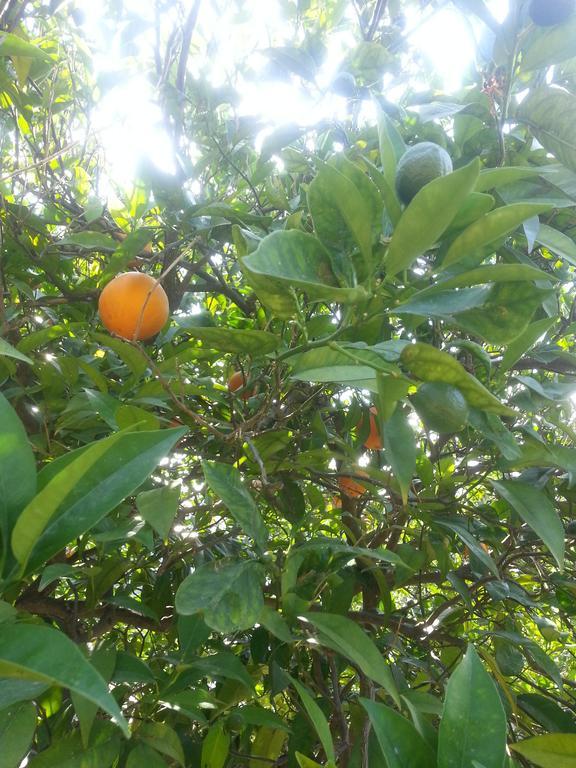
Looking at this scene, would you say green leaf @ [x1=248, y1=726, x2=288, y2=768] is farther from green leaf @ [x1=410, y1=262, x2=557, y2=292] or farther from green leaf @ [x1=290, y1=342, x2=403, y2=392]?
green leaf @ [x1=410, y1=262, x2=557, y2=292]

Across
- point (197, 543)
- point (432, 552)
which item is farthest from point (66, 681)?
point (432, 552)

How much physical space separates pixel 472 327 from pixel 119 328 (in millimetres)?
705

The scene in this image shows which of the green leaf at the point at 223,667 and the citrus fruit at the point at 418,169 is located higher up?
the citrus fruit at the point at 418,169

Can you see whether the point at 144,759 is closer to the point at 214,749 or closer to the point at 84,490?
the point at 214,749

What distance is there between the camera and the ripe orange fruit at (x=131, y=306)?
3.75ft

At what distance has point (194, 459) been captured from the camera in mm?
1402

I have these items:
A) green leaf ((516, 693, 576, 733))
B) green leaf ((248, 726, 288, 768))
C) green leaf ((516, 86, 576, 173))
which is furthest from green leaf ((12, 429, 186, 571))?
green leaf ((516, 693, 576, 733))

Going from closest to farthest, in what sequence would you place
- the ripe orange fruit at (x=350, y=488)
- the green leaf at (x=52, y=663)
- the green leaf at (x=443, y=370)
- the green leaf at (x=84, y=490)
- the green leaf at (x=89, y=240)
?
the green leaf at (x=52, y=663) < the green leaf at (x=84, y=490) < the green leaf at (x=443, y=370) < the green leaf at (x=89, y=240) < the ripe orange fruit at (x=350, y=488)

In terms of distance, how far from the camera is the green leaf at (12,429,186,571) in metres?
0.47

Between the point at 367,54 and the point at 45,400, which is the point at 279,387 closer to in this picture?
the point at 45,400

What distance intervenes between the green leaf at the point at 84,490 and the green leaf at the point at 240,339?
0.69ft

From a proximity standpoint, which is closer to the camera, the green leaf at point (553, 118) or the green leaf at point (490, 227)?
the green leaf at point (490, 227)

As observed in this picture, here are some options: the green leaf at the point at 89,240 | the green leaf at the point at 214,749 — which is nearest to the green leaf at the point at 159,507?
the green leaf at the point at 214,749

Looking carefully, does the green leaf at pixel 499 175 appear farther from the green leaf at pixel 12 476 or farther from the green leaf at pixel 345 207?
the green leaf at pixel 12 476
